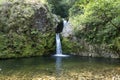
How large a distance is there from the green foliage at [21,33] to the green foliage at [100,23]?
13.5 feet

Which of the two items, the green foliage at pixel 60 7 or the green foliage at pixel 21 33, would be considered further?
the green foliage at pixel 60 7

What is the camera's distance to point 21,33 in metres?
29.0

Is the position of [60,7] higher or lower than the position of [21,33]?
higher

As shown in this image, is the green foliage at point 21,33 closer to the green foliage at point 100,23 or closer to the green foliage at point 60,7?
the green foliage at point 100,23

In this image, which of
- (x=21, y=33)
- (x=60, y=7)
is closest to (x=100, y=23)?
(x=21, y=33)

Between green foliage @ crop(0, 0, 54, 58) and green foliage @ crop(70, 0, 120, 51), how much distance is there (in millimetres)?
4110

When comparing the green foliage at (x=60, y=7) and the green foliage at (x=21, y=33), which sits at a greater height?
the green foliage at (x=60, y=7)

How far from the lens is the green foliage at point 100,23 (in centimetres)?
2328

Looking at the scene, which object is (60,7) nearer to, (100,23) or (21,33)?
(21,33)

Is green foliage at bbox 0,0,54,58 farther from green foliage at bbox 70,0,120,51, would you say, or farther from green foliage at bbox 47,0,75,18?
green foliage at bbox 47,0,75,18

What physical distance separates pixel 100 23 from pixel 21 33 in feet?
28.3

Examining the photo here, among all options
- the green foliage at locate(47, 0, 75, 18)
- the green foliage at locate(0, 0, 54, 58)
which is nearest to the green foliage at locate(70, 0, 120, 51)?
the green foliage at locate(0, 0, 54, 58)

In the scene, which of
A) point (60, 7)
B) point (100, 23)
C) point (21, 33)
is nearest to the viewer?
point (100, 23)

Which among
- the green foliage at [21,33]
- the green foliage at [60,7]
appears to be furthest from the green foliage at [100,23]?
the green foliage at [60,7]
